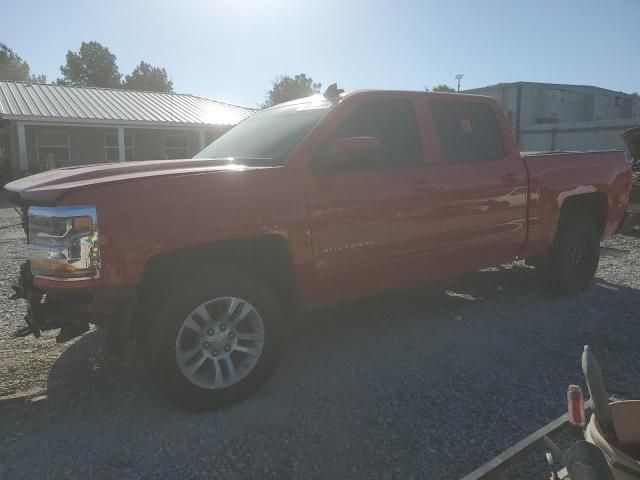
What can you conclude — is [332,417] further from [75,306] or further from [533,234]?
[533,234]

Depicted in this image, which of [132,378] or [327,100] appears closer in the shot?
[132,378]

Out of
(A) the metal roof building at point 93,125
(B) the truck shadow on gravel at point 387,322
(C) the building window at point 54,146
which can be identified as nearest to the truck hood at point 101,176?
(B) the truck shadow on gravel at point 387,322

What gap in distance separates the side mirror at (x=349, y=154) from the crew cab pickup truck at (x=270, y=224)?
0.03 ft

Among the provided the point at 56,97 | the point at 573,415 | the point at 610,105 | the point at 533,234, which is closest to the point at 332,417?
the point at 573,415

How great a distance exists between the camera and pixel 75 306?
276 cm

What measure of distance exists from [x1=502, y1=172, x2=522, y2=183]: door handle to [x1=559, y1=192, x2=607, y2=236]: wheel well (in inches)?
34.8

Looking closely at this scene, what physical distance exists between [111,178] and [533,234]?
376cm

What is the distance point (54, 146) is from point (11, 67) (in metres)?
68.6

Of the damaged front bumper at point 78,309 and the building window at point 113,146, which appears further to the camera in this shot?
the building window at point 113,146

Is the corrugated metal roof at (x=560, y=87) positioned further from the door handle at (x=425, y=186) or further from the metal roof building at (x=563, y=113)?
the door handle at (x=425, y=186)

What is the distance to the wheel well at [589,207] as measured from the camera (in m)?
5.14

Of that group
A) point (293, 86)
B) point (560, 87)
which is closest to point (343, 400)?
point (560, 87)

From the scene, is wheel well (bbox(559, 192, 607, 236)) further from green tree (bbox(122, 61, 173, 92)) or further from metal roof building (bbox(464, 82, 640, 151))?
green tree (bbox(122, 61, 173, 92))

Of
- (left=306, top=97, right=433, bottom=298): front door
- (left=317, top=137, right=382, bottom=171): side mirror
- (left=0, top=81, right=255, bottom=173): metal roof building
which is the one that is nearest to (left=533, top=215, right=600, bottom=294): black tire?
(left=306, top=97, right=433, bottom=298): front door
